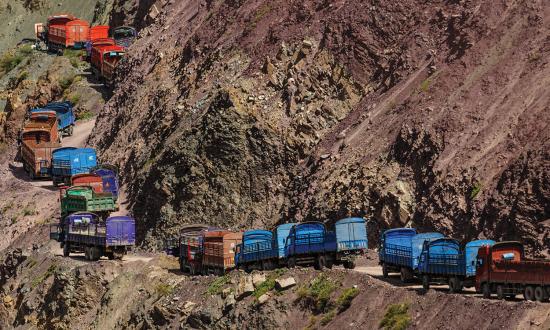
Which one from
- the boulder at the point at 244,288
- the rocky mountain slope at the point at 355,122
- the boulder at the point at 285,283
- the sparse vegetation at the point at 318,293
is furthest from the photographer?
the rocky mountain slope at the point at 355,122

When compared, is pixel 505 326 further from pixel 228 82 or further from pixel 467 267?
pixel 228 82

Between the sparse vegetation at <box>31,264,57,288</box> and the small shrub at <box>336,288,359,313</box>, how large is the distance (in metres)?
23.9

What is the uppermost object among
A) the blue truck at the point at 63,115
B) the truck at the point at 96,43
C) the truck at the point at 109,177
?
the truck at the point at 96,43

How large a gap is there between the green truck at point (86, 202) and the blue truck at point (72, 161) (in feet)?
29.5

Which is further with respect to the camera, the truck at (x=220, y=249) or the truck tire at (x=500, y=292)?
the truck at (x=220, y=249)

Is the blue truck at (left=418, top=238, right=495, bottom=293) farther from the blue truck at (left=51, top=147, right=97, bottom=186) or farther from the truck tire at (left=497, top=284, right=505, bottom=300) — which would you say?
the blue truck at (left=51, top=147, right=97, bottom=186)

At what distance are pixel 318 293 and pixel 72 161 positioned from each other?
3841 centimetres

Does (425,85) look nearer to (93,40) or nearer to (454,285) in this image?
(454,285)

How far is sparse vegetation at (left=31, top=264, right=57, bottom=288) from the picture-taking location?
69250mm

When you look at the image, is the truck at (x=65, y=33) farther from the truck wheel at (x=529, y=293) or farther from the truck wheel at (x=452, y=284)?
the truck wheel at (x=529, y=293)

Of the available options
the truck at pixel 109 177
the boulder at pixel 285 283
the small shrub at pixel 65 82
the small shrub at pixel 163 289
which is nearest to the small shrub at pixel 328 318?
the boulder at pixel 285 283

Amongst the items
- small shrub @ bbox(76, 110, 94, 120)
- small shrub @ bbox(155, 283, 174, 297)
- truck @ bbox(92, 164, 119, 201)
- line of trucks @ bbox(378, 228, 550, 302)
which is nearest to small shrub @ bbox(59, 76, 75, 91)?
small shrub @ bbox(76, 110, 94, 120)

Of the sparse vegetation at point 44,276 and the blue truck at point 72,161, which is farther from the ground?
the blue truck at point 72,161

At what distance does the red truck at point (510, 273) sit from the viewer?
41719 millimetres
